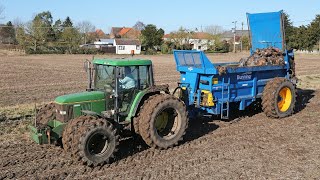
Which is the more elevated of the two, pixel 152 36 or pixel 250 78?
pixel 152 36

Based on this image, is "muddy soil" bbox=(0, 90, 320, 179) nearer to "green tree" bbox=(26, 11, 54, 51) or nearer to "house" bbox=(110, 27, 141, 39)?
"green tree" bbox=(26, 11, 54, 51)

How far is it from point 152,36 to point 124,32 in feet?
154

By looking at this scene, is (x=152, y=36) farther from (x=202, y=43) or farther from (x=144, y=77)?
(x=144, y=77)

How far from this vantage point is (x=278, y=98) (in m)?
11.1

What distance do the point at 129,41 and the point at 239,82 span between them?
74.6 m

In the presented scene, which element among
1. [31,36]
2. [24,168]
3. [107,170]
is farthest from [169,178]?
[31,36]

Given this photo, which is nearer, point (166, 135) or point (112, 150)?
point (112, 150)

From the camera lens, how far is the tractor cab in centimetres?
741

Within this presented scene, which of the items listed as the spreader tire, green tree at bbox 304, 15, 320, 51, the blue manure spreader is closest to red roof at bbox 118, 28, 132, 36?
green tree at bbox 304, 15, 320, 51

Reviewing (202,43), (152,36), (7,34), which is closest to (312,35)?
(202,43)

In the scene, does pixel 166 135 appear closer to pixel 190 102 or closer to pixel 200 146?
pixel 200 146

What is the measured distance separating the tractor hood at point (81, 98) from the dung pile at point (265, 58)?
18.3 ft

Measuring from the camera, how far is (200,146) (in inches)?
323

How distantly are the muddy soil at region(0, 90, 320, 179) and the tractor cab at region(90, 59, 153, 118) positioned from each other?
1.02 m
